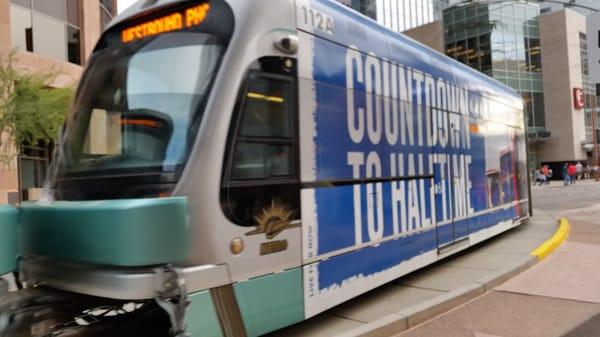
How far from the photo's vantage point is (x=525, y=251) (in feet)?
28.7

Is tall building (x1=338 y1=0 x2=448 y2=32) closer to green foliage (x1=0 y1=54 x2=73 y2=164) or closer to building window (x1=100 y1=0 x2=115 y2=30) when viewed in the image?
building window (x1=100 y1=0 x2=115 y2=30)

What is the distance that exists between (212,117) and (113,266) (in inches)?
51.4

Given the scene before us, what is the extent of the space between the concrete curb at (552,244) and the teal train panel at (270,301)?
17.8ft

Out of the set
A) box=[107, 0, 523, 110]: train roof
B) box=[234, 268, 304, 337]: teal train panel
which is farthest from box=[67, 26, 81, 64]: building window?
box=[234, 268, 304, 337]: teal train panel

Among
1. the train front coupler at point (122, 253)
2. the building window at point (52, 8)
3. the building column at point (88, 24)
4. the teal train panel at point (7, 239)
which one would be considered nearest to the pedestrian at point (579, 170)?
the building column at point (88, 24)

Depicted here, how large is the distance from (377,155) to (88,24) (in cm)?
1918

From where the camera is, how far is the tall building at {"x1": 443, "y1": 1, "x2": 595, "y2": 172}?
166 ft

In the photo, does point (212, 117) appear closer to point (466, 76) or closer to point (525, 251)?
point (466, 76)

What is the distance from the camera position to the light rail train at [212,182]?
11.7 ft

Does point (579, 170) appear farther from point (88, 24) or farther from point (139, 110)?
point (139, 110)

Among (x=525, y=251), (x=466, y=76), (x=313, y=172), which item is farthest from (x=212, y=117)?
(x=525, y=251)

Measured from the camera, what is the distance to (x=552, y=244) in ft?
30.5

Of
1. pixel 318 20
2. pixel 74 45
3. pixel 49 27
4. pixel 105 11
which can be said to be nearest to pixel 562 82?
pixel 105 11

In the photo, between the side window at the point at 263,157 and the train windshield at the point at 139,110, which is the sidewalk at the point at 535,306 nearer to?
the side window at the point at 263,157
